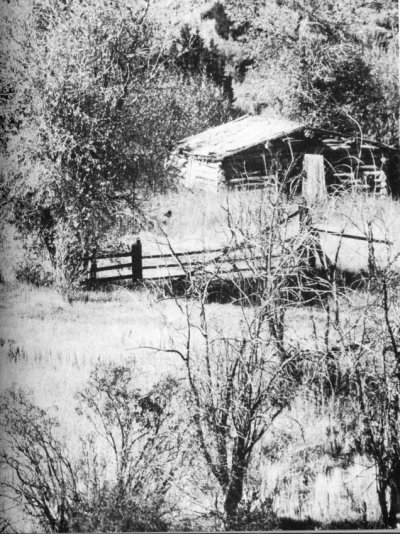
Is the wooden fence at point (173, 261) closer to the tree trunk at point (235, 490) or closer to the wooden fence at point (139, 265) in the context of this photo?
the wooden fence at point (139, 265)

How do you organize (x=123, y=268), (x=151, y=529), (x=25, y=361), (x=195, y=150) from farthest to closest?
(x=195, y=150)
(x=123, y=268)
(x=25, y=361)
(x=151, y=529)

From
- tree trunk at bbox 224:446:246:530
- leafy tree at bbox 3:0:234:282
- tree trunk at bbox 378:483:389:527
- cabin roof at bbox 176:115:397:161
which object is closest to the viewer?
tree trunk at bbox 224:446:246:530

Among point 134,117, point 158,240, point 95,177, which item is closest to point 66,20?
point 134,117

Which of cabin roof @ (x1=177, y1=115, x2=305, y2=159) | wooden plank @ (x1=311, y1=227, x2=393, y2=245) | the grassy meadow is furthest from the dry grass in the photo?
cabin roof @ (x1=177, y1=115, x2=305, y2=159)

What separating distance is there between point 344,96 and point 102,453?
2.85 metres

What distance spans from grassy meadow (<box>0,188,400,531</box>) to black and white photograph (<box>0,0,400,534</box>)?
1 centimetres

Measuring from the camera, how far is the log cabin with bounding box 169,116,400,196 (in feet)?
11.6

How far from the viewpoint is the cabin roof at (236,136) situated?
3615mm

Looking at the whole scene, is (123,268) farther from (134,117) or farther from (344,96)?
(344,96)

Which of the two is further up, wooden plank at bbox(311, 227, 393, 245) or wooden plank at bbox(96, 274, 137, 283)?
wooden plank at bbox(311, 227, 393, 245)

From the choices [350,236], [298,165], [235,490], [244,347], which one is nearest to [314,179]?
[298,165]

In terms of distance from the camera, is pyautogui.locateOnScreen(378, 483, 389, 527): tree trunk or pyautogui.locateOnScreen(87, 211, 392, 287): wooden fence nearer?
pyautogui.locateOnScreen(378, 483, 389, 527): tree trunk

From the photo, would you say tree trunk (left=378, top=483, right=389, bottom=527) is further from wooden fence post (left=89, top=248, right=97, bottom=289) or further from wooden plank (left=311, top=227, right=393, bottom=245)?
wooden fence post (left=89, top=248, right=97, bottom=289)

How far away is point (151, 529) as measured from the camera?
2.86 m
